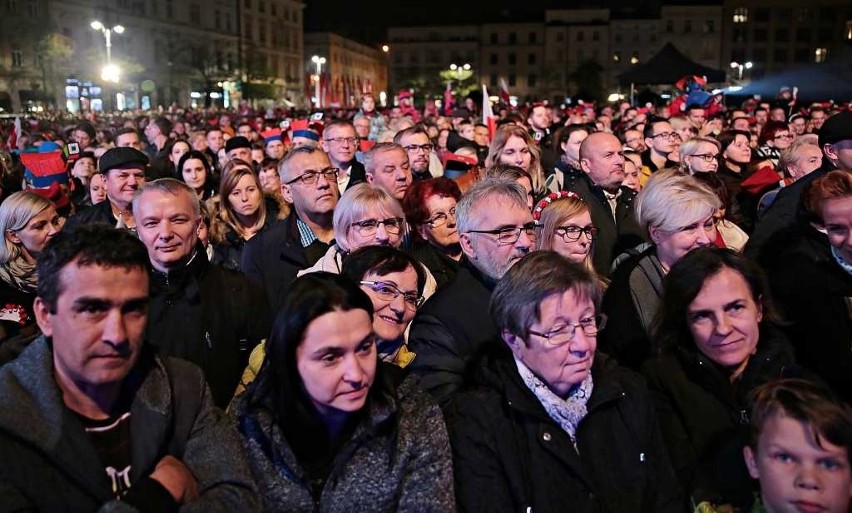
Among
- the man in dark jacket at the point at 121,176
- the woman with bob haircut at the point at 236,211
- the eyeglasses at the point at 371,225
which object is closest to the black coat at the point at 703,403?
the eyeglasses at the point at 371,225

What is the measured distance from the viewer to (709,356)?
3393mm

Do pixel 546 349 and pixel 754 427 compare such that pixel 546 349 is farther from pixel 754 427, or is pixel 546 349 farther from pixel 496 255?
pixel 496 255

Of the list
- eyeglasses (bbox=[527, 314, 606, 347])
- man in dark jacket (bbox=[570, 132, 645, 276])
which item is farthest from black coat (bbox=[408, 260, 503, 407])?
man in dark jacket (bbox=[570, 132, 645, 276])

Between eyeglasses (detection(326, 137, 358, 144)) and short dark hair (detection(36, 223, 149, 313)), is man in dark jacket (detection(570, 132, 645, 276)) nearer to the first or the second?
eyeglasses (detection(326, 137, 358, 144))

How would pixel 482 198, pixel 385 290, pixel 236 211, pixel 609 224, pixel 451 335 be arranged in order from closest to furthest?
pixel 451 335 → pixel 385 290 → pixel 482 198 → pixel 609 224 → pixel 236 211

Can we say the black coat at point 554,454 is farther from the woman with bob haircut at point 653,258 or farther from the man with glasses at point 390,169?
the man with glasses at point 390,169

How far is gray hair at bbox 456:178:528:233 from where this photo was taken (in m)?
4.14

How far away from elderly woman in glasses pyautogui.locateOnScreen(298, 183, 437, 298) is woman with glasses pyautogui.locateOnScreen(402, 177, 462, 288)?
50 cm

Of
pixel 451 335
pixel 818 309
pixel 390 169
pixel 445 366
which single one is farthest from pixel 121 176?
pixel 818 309

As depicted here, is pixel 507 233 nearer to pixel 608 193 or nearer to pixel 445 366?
pixel 445 366

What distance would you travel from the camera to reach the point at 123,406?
2.64 metres

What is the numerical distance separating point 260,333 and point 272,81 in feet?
274

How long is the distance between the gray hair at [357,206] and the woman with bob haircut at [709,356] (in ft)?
5.78

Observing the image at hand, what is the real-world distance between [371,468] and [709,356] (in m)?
1.52
